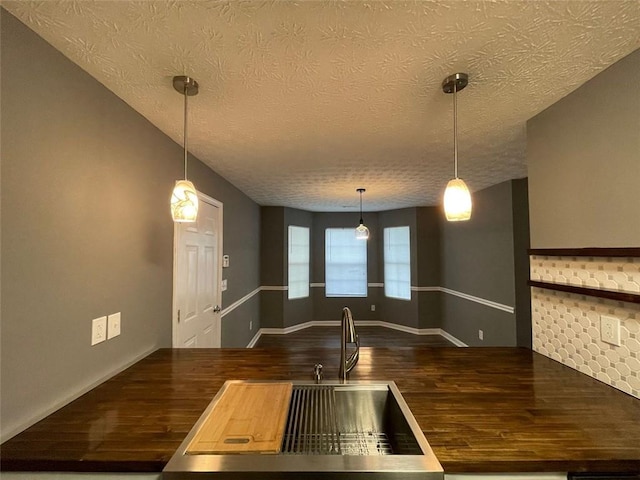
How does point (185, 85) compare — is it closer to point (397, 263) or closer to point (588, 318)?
point (588, 318)

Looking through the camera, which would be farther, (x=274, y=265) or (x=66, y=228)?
(x=274, y=265)

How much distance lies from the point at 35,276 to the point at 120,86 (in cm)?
100

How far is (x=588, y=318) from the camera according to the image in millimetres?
1519

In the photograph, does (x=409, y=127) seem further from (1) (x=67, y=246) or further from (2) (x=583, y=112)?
(1) (x=67, y=246)

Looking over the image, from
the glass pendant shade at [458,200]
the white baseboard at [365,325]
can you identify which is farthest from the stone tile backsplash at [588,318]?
the white baseboard at [365,325]

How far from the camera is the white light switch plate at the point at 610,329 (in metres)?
1.37

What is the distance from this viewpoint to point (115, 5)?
3.34ft

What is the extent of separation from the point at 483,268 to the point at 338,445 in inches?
151

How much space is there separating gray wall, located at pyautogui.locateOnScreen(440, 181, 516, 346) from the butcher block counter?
228cm

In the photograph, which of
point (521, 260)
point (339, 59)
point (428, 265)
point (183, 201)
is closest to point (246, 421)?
point (183, 201)

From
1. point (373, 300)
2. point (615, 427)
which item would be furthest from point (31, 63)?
point (373, 300)

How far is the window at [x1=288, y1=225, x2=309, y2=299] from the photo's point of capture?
6020 mm

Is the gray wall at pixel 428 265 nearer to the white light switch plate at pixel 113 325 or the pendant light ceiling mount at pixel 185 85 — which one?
the pendant light ceiling mount at pixel 185 85

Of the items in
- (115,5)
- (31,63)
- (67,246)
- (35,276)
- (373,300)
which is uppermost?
(115,5)
